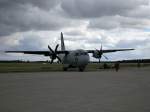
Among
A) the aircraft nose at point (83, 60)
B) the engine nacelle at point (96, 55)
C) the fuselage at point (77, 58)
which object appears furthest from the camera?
the engine nacelle at point (96, 55)

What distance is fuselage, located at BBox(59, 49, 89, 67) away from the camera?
147 feet

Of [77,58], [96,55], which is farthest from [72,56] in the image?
[96,55]

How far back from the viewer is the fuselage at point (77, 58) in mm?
44656

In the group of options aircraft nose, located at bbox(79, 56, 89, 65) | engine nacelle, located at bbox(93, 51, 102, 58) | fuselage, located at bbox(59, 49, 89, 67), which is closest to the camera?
aircraft nose, located at bbox(79, 56, 89, 65)

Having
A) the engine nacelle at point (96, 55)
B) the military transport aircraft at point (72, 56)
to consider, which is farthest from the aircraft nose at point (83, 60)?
the engine nacelle at point (96, 55)

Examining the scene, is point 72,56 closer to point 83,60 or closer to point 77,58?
point 77,58

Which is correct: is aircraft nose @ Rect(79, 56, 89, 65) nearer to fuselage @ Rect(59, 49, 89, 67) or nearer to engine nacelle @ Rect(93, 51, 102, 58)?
fuselage @ Rect(59, 49, 89, 67)

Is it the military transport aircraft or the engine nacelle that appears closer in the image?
the military transport aircraft

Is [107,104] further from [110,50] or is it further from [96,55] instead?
[110,50]

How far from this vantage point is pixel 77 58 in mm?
44844

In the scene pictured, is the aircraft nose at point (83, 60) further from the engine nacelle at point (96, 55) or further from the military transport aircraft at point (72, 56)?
the engine nacelle at point (96, 55)

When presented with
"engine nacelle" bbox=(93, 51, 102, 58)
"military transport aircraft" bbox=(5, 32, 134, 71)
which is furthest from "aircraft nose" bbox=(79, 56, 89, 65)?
"engine nacelle" bbox=(93, 51, 102, 58)

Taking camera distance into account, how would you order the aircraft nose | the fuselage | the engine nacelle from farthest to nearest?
the engine nacelle < the fuselage < the aircraft nose

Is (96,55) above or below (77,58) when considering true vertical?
above
